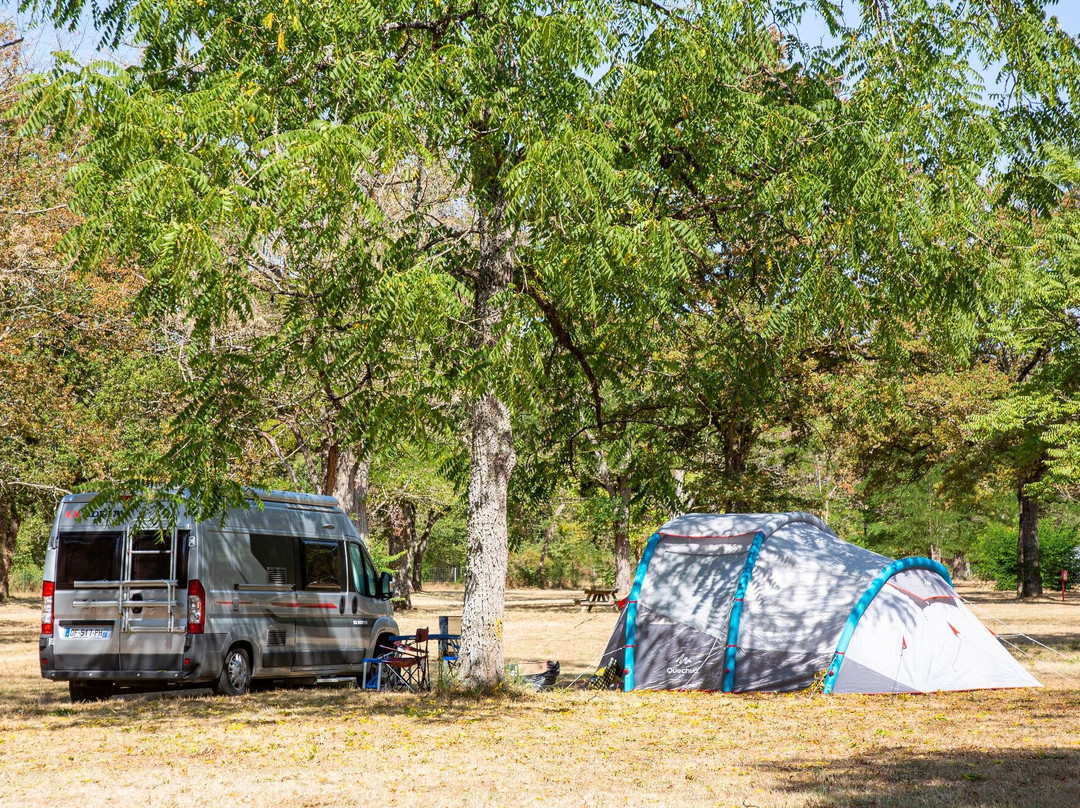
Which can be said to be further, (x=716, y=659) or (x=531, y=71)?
(x=716, y=659)

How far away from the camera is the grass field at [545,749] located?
687cm

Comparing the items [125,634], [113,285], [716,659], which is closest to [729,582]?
[716,659]

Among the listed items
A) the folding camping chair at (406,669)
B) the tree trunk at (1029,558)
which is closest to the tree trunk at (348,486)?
the folding camping chair at (406,669)

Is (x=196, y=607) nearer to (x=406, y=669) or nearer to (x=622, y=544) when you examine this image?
(x=406, y=669)

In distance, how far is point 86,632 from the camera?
11.9 meters

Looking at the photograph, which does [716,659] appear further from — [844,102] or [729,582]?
[844,102]

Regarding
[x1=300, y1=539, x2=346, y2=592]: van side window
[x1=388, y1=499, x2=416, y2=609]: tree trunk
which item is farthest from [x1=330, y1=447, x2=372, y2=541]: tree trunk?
[x1=388, y1=499, x2=416, y2=609]: tree trunk

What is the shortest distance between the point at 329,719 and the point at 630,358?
5.95 metres

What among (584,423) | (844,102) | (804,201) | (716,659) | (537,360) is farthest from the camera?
(584,423)

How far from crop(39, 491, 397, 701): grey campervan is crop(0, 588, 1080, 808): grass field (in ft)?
1.34

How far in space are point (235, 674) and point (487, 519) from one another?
359 centimetres

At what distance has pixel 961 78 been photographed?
1072 cm

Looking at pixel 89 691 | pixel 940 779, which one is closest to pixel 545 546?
pixel 89 691

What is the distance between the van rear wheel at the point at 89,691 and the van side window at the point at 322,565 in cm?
256
